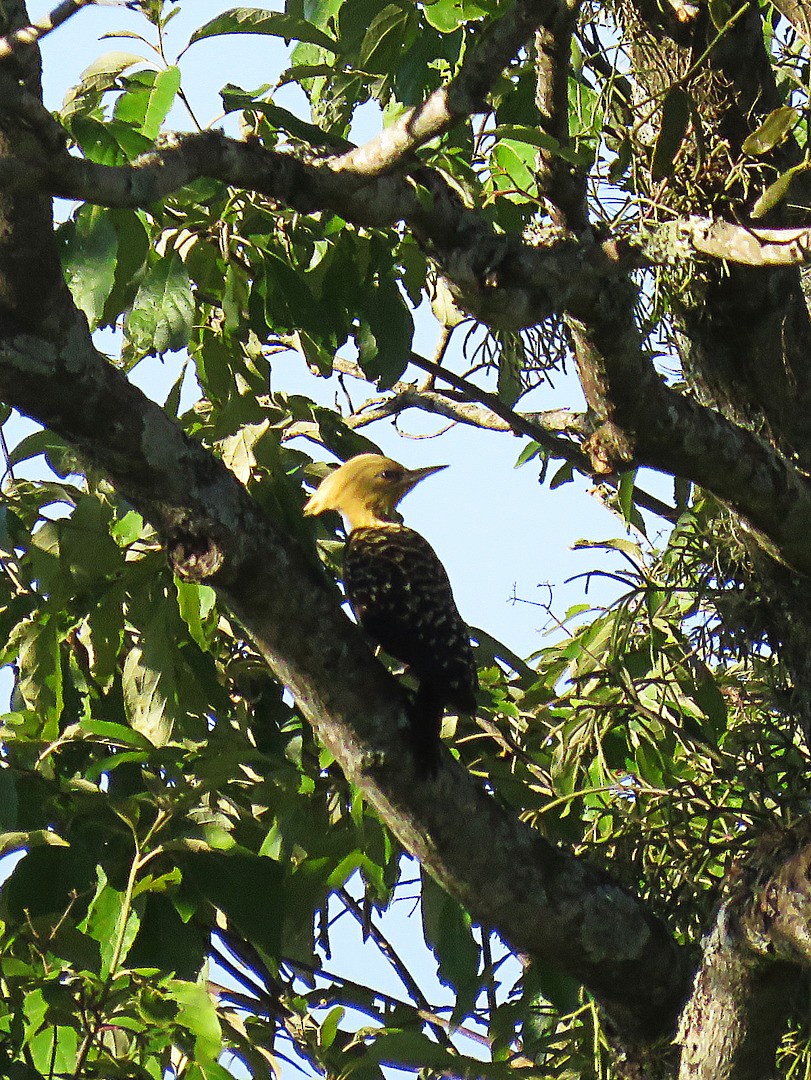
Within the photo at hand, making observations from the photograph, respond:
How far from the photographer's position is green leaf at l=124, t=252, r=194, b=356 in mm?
2680

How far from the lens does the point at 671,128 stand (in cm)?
277

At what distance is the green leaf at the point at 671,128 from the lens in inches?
108

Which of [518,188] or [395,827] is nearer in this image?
[395,827]

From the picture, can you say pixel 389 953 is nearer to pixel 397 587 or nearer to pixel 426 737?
pixel 397 587

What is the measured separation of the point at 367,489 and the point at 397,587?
66 centimetres

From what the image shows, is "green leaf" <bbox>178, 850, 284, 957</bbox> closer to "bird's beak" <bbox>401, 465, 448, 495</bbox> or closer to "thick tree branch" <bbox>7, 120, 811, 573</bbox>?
"thick tree branch" <bbox>7, 120, 811, 573</bbox>

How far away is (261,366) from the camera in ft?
10.9

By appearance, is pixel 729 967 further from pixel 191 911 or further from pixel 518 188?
pixel 518 188

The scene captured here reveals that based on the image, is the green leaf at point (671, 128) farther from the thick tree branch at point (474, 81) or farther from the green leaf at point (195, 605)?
the green leaf at point (195, 605)

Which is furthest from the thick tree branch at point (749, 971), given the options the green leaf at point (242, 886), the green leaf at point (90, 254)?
the green leaf at point (90, 254)

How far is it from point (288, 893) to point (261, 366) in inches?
48.1

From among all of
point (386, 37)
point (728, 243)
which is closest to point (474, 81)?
point (728, 243)

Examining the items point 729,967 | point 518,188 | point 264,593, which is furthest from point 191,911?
point 518,188

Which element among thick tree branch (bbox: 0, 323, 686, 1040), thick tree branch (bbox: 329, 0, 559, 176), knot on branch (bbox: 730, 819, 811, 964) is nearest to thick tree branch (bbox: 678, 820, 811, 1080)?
knot on branch (bbox: 730, 819, 811, 964)
